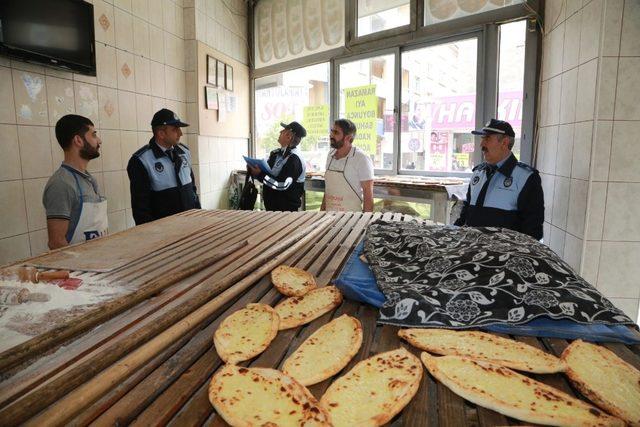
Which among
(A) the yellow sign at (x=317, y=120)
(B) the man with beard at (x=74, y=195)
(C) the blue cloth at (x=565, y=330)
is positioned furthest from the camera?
(A) the yellow sign at (x=317, y=120)

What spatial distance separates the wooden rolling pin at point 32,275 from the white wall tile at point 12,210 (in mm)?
1855

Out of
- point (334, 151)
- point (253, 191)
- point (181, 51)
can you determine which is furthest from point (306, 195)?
point (181, 51)

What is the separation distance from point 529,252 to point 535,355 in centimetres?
44

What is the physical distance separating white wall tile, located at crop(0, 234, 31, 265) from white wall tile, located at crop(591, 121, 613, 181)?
12.8 feet

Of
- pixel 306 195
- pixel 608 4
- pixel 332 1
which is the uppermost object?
pixel 332 1

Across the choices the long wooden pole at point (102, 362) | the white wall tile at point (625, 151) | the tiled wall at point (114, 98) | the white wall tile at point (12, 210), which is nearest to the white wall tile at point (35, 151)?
the tiled wall at point (114, 98)

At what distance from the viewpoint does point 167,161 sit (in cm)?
282

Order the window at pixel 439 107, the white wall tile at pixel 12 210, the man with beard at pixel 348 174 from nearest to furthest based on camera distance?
the white wall tile at pixel 12 210 < the man with beard at pixel 348 174 < the window at pixel 439 107

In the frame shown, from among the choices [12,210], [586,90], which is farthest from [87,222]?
[586,90]

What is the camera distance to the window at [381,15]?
4.15 m

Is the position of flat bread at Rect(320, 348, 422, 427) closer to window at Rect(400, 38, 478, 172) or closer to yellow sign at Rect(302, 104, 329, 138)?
window at Rect(400, 38, 478, 172)

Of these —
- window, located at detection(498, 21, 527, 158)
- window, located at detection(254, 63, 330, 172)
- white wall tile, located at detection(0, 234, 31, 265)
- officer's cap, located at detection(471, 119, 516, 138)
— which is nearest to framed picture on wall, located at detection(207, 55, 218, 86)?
window, located at detection(254, 63, 330, 172)

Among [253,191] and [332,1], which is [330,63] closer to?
[332,1]

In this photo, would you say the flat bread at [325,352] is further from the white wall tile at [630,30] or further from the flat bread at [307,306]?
the white wall tile at [630,30]
